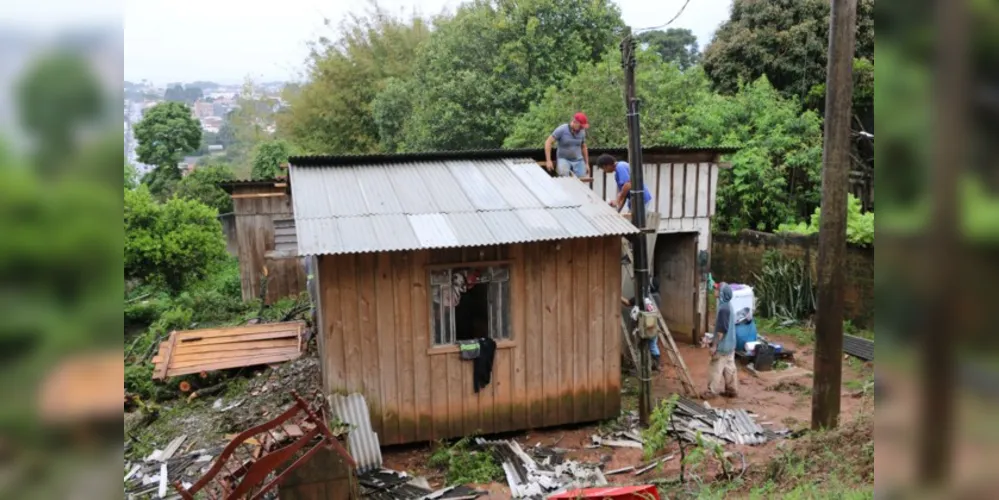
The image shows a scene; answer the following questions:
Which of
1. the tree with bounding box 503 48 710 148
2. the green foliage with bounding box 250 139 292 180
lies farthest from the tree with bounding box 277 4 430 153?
the tree with bounding box 503 48 710 148

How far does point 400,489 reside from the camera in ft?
23.5

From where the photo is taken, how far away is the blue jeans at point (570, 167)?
10524mm

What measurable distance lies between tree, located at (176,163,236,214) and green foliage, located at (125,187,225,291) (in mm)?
5295

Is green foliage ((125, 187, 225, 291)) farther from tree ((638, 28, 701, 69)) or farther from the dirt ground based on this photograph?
tree ((638, 28, 701, 69))

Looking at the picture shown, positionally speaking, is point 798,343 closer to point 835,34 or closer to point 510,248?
point 510,248

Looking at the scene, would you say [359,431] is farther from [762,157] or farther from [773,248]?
[762,157]

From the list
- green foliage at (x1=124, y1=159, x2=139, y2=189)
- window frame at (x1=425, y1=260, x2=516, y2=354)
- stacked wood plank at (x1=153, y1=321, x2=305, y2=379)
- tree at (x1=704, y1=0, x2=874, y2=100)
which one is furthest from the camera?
tree at (x1=704, y1=0, x2=874, y2=100)

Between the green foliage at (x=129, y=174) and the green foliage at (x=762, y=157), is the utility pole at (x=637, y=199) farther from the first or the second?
Result: the green foliage at (x=762, y=157)

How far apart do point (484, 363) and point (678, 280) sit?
5926mm

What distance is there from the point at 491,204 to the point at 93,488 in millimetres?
7825

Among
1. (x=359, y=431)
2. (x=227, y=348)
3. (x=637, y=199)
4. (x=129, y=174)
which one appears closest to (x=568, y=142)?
(x=637, y=199)

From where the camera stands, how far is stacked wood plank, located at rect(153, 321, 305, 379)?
10.8 m

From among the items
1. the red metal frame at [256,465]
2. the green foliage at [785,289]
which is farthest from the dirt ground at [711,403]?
the red metal frame at [256,465]

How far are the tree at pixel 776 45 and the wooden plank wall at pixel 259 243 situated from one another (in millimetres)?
12787
